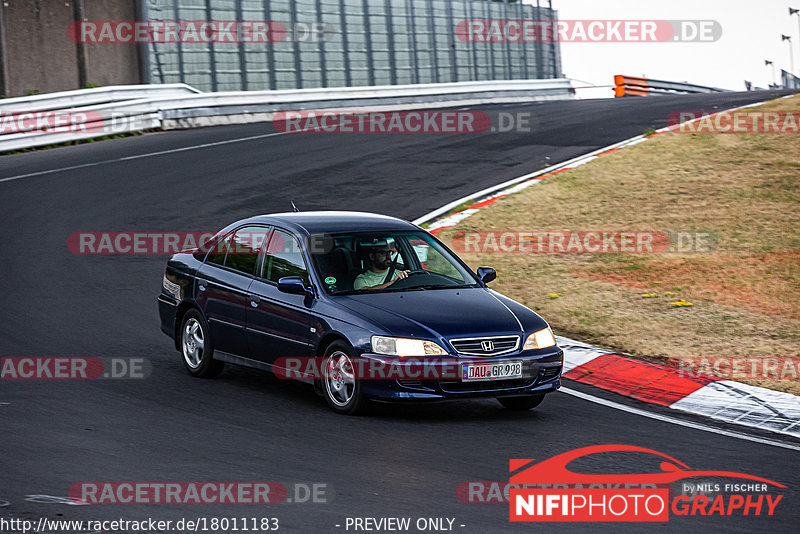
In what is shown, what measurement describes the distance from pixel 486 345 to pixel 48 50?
2310 cm

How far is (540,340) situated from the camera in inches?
324

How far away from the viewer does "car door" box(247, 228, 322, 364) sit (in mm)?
8453

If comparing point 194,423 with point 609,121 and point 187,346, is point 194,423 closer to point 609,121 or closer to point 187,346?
point 187,346

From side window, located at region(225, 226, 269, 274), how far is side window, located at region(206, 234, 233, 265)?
6 centimetres

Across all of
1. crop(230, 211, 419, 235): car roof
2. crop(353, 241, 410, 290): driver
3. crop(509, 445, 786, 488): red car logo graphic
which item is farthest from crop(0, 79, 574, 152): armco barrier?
crop(509, 445, 786, 488): red car logo graphic

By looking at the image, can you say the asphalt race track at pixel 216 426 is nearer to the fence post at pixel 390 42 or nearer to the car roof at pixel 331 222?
the car roof at pixel 331 222

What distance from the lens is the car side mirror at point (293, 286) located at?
8430mm

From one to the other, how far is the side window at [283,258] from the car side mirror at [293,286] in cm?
25

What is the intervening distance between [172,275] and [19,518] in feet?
16.1

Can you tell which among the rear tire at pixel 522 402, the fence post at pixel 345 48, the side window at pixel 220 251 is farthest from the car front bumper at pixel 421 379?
the fence post at pixel 345 48

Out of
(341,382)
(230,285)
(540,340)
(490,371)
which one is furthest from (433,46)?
(490,371)

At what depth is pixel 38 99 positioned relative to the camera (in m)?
23.4

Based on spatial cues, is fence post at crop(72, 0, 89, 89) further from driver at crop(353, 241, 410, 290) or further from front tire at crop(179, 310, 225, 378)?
driver at crop(353, 241, 410, 290)

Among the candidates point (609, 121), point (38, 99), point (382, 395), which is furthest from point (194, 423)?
point (609, 121)
